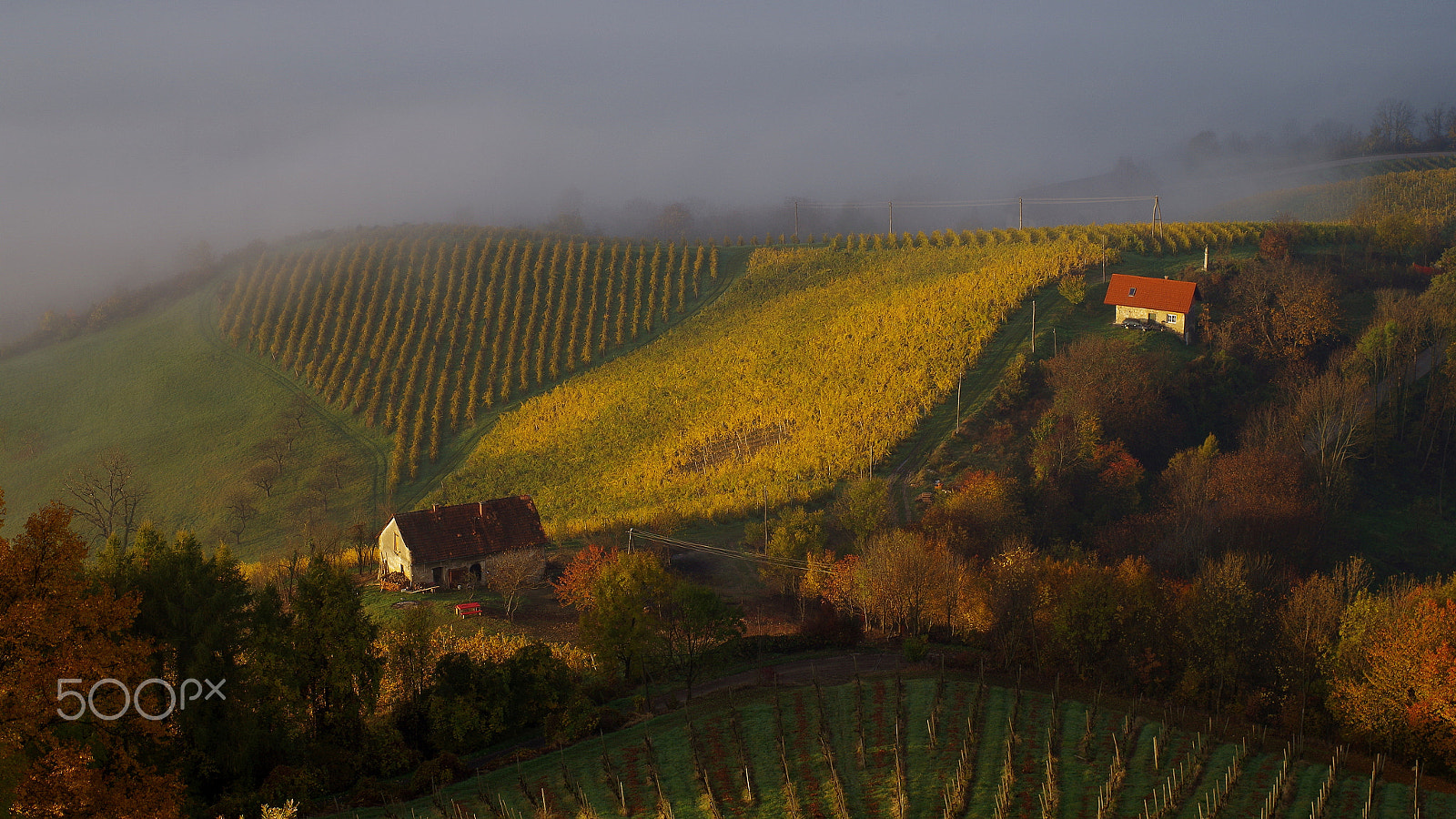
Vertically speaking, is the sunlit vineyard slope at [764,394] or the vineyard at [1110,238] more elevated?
the vineyard at [1110,238]

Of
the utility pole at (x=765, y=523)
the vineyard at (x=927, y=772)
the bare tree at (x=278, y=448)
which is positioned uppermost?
the bare tree at (x=278, y=448)

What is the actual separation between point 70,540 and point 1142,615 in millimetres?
40448

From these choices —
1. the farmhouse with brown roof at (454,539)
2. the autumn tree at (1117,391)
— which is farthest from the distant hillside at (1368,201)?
the farmhouse with brown roof at (454,539)

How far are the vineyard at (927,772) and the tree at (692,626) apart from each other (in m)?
5.89

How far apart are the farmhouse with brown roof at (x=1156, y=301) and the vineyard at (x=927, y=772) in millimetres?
51922

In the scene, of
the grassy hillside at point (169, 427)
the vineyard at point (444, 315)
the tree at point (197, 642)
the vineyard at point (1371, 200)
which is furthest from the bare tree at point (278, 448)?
the vineyard at point (1371, 200)

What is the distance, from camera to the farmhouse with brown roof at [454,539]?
2301 inches

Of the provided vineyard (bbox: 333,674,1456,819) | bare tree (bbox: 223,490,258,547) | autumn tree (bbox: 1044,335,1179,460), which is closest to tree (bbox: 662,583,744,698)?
vineyard (bbox: 333,674,1456,819)

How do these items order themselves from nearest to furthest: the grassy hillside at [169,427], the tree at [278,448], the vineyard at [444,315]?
the grassy hillside at [169,427]
the tree at [278,448]
the vineyard at [444,315]

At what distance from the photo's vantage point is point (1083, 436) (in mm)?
68312

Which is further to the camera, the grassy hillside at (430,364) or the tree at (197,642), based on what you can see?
the grassy hillside at (430,364)

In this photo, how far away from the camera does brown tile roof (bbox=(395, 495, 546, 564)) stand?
193 ft

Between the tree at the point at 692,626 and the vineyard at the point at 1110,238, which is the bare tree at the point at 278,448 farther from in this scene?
the vineyard at the point at 1110,238

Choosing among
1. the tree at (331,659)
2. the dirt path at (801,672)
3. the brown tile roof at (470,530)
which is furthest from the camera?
the brown tile roof at (470,530)
